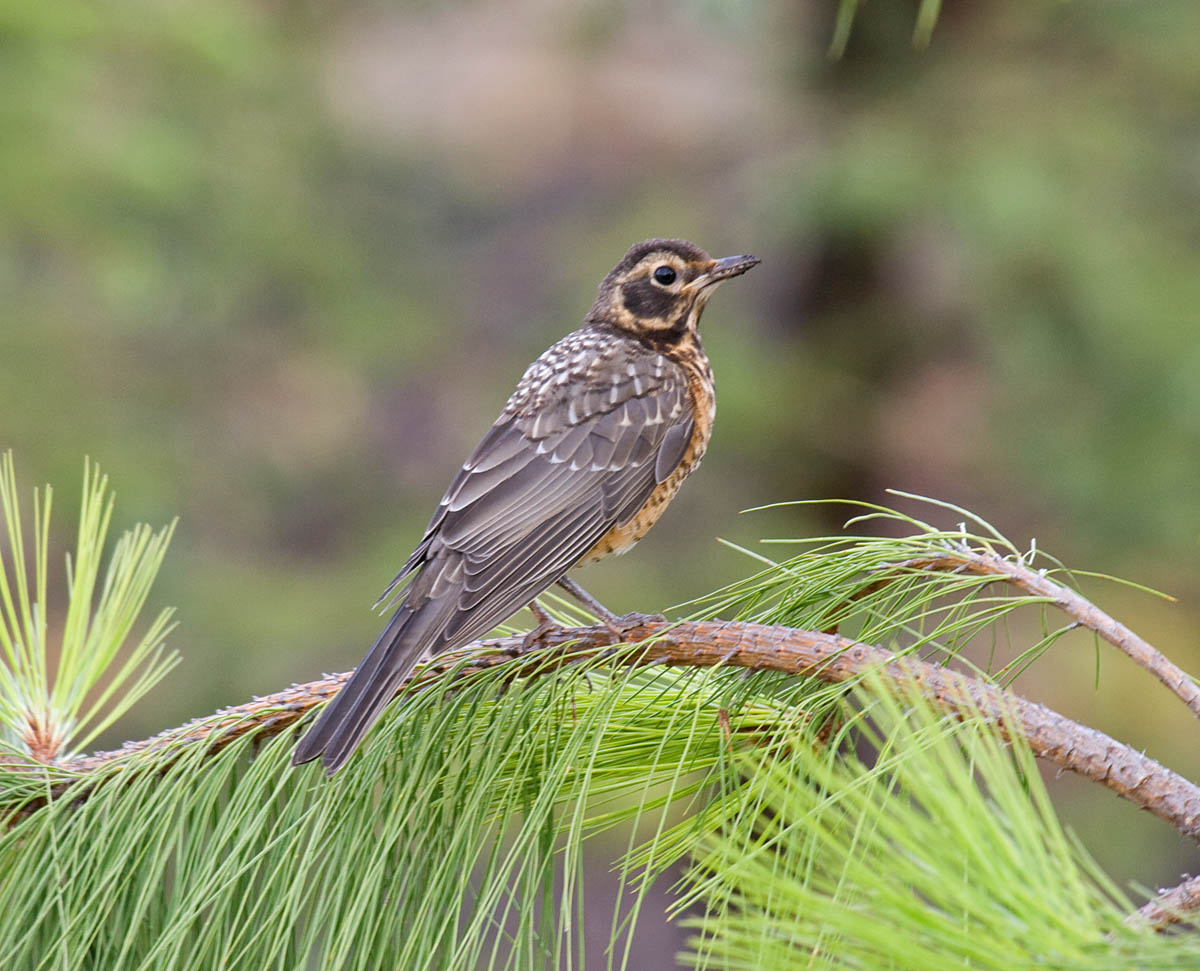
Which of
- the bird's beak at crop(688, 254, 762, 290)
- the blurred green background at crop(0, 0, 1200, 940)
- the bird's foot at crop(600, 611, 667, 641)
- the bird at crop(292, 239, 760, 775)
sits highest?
the blurred green background at crop(0, 0, 1200, 940)

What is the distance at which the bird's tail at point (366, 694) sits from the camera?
5.15ft

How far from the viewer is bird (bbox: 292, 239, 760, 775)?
Result: 6.66ft

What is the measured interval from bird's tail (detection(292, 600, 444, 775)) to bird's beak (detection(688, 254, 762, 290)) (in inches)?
58.7

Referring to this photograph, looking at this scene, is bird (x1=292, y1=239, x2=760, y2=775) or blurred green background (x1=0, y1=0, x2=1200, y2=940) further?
blurred green background (x1=0, y1=0, x2=1200, y2=940)

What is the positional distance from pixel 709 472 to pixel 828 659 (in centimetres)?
545

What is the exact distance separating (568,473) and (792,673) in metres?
1.30

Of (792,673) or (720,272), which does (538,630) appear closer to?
(792,673)

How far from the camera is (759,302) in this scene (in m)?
7.62

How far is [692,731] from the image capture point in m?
1.51

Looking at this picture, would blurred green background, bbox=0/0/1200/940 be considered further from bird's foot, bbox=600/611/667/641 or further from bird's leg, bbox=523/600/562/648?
bird's foot, bbox=600/611/667/641

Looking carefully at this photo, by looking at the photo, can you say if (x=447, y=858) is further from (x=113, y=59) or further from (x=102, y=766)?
(x=113, y=59)

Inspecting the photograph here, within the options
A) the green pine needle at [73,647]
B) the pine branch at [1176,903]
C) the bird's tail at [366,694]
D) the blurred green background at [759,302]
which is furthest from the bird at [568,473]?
the blurred green background at [759,302]

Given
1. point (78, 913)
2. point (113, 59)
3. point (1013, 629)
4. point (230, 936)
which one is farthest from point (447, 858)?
point (1013, 629)

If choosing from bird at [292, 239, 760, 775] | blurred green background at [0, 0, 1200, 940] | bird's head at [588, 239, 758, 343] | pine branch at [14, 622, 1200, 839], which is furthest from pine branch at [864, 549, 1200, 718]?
blurred green background at [0, 0, 1200, 940]
